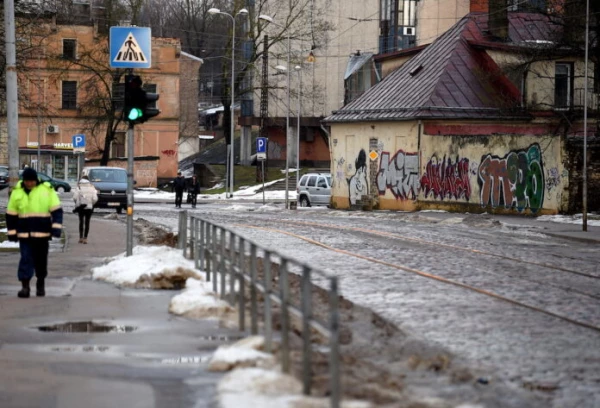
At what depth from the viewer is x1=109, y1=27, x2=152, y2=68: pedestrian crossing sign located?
60.3 feet

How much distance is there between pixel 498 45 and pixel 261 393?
41584 mm

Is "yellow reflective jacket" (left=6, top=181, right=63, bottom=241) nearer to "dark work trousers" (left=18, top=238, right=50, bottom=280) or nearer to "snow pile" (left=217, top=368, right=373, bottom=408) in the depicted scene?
"dark work trousers" (left=18, top=238, right=50, bottom=280)

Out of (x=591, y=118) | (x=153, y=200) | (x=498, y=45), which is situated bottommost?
(x=153, y=200)

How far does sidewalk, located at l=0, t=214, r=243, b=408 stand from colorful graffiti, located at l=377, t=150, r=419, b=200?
30.3 metres

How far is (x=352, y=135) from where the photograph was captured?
169ft

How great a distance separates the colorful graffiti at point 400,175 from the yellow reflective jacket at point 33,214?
31.8 m

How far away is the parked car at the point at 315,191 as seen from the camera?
2191 inches

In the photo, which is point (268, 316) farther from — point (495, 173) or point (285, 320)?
point (495, 173)

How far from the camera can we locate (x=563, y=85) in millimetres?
48438

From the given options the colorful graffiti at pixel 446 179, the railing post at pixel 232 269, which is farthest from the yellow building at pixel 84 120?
the railing post at pixel 232 269

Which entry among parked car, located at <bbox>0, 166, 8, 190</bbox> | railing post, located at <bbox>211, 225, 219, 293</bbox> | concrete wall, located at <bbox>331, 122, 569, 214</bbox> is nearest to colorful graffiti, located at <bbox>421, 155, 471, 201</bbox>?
concrete wall, located at <bbox>331, 122, 569, 214</bbox>

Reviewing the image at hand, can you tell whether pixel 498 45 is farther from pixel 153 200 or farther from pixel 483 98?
pixel 153 200

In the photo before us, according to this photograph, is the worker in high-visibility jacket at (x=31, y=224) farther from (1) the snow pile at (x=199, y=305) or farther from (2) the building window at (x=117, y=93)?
(2) the building window at (x=117, y=93)

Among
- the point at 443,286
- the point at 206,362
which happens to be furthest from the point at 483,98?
the point at 206,362
